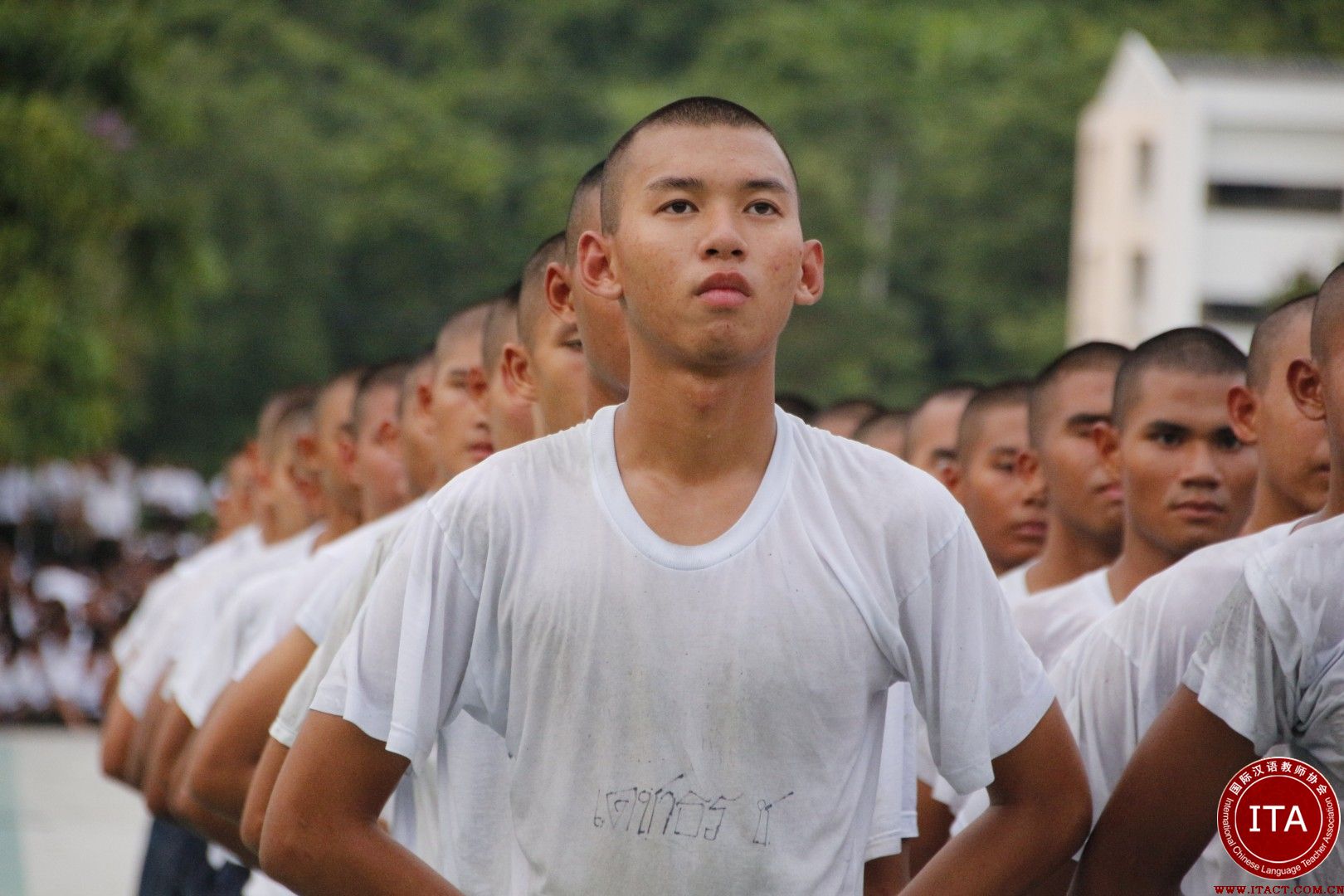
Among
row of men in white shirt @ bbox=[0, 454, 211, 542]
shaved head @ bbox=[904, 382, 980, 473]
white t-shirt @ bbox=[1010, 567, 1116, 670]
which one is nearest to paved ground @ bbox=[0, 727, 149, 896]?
row of men in white shirt @ bbox=[0, 454, 211, 542]

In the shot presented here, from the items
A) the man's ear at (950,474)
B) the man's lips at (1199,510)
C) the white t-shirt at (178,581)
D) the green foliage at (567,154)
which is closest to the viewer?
the man's lips at (1199,510)

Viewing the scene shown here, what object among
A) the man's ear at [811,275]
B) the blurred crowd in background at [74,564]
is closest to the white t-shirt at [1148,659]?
the man's ear at [811,275]

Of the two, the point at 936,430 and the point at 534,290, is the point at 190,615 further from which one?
the point at 534,290

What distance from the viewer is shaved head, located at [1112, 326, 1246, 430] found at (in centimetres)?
509

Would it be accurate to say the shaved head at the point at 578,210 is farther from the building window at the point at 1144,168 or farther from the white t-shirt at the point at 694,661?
the building window at the point at 1144,168

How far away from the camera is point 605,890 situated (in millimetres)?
2896

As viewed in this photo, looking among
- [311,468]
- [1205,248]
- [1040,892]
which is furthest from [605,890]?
[1205,248]

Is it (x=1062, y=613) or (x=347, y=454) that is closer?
(x=1062, y=613)

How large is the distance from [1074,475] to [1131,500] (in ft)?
2.20

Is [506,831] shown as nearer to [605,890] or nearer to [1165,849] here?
[605,890]

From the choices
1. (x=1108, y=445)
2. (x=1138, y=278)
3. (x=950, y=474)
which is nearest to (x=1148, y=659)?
(x=1108, y=445)

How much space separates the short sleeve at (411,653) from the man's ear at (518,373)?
1.64m

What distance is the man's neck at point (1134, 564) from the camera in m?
4.92

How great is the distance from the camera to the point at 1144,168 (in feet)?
150
